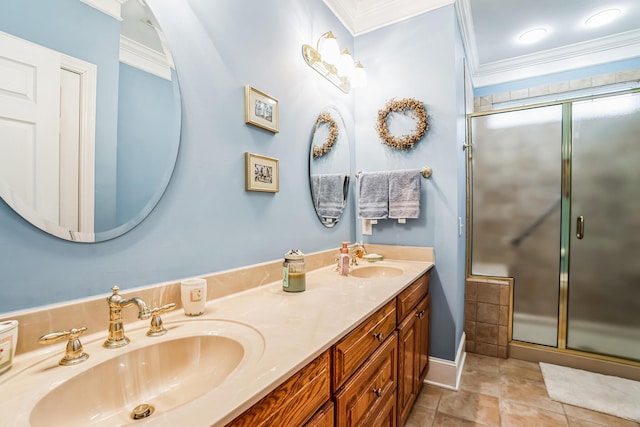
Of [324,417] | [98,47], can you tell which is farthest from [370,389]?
[98,47]

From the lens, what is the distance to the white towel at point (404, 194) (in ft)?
6.58

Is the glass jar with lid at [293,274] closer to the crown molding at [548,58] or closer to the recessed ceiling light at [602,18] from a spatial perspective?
the crown molding at [548,58]

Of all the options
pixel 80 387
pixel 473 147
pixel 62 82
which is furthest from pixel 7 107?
pixel 473 147

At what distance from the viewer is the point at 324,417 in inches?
31.4

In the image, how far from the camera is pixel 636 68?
2658 millimetres

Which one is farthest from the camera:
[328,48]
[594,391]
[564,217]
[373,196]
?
[564,217]

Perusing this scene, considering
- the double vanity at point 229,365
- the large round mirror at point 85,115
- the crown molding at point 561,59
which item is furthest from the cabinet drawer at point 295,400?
the crown molding at point 561,59

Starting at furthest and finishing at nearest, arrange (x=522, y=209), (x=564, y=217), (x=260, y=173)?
1. (x=522, y=209)
2. (x=564, y=217)
3. (x=260, y=173)

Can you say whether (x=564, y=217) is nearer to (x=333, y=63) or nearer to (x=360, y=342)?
(x=333, y=63)

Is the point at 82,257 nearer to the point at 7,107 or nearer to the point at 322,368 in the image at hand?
the point at 7,107

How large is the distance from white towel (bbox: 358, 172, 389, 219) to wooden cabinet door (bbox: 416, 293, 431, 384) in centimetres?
65

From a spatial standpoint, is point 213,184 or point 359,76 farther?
point 359,76

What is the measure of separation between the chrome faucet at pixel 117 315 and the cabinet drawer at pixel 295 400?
386 millimetres

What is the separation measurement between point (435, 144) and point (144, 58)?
5.69ft
